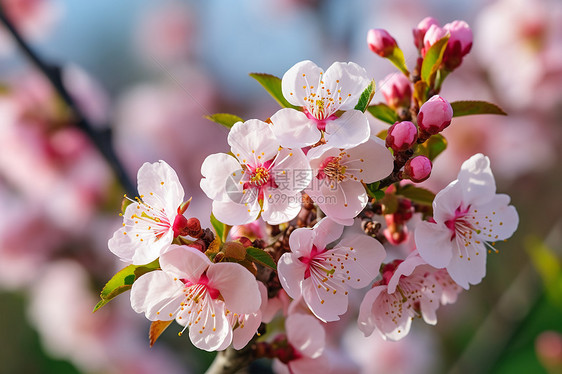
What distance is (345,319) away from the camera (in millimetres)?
1966

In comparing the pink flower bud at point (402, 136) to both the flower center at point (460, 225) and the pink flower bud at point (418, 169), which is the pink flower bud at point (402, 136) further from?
the flower center at point (460, 225)

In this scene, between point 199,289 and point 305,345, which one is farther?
point 305,345

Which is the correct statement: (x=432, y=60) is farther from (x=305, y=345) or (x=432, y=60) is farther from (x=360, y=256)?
(x=305, y=345)

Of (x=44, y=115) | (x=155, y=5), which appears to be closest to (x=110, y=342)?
(x=44, y=115)

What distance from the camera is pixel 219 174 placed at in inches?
27.0

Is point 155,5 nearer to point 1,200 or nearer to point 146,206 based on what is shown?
point 1,200

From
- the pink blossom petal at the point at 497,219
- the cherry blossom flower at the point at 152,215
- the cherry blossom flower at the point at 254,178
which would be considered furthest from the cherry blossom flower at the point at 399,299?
the cherry blossom flower at the point at 152,215

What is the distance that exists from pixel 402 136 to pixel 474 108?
0.67 feet

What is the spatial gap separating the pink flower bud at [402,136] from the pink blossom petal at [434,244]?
0.41ft

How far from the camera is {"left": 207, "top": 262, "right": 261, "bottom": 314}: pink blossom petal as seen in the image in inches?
25.5

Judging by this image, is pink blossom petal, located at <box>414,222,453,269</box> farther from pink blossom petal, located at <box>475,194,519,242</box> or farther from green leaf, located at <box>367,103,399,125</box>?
green leaf, located at <box>367,103,399,125</box>

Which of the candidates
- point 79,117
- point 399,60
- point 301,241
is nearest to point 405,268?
point 301,241

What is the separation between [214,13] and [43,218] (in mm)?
1525

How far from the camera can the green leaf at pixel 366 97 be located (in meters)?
0.70
